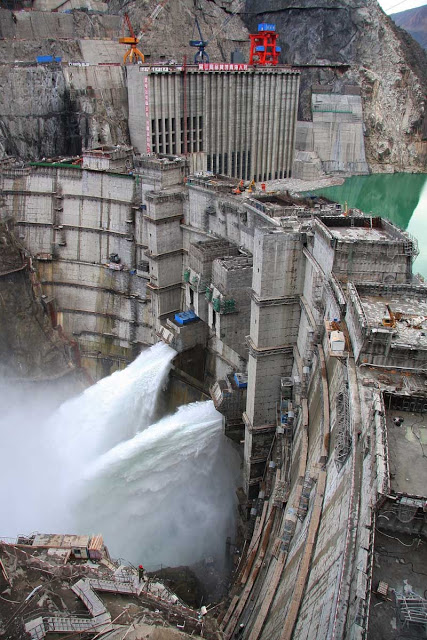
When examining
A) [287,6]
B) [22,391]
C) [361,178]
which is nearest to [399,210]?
[361,178]

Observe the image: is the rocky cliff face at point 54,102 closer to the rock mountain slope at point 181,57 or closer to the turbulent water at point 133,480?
the rock mountain slope at point 181,57

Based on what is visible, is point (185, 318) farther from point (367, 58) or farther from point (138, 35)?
point (367, 58)

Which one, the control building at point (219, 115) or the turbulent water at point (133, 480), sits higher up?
the control building at point (219, 115)

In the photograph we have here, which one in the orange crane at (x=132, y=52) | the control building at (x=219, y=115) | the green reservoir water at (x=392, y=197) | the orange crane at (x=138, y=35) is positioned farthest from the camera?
the green reservoir water at (x=392, y=197)

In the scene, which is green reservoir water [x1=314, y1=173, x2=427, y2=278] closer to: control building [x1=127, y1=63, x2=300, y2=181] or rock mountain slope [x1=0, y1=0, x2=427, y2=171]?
rock mountain slope [x1=0, y1=0, x2=427, y2=171]

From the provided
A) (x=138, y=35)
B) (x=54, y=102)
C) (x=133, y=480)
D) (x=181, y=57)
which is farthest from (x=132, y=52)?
(x=133, y=480)

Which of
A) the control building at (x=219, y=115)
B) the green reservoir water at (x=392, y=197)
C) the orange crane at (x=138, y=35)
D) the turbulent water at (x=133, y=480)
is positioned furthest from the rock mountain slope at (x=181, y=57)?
the turbulent water at (x=133, y=480)
